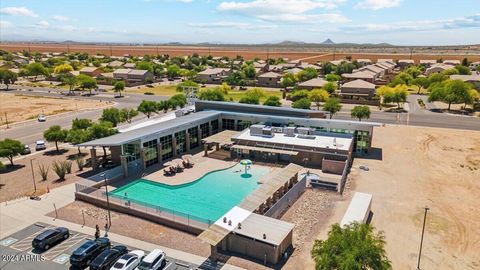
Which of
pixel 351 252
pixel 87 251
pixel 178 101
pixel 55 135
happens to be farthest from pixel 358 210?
pixel 178 101

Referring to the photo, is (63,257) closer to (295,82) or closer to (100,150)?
(100,150)

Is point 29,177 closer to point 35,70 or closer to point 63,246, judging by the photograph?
point 63,246

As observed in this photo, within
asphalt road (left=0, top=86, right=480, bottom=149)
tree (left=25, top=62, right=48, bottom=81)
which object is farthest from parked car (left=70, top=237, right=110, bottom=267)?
tree (left=25, top=62, right=48, bottom=81)

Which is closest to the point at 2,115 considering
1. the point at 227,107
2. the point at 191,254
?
the point at 227,107

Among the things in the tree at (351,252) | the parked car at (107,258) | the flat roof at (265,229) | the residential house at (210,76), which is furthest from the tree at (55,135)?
the residential house at (210,76)

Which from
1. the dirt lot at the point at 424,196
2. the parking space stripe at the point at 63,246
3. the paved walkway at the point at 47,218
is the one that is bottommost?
the parking space stripe at the point at 63,246

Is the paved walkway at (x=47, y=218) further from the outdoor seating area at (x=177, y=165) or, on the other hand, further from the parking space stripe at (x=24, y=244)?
the outdoor seating area at (x=177, y=165)
